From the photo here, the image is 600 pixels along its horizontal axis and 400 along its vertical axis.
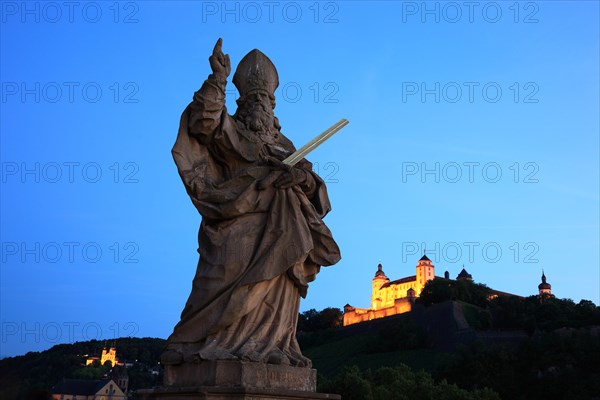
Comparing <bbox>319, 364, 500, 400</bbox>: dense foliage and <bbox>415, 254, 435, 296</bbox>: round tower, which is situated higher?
<bbox>415, 254, 435, 296</bbox>: round tower

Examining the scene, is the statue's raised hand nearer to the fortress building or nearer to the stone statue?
the stone statue

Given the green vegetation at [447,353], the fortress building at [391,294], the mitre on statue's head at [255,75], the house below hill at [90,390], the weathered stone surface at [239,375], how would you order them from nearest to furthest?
1. the weathered stone surface at [239,375]
2. the mitre on statue's head at [255,75]
3. the green vegetation at [447,353]
4. the house below hill at [90,390]
5. the fortress building at [391,294]

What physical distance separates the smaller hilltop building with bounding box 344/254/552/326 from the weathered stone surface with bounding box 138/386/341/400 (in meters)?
104

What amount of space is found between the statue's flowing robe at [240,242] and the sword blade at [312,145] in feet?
0.67

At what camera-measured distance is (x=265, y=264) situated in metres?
6.79

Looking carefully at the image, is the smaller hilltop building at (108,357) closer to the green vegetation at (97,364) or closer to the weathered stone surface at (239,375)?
the green vegetation at (97,364)

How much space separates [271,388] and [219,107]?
267 centimetres

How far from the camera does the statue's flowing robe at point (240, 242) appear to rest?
21.9ft

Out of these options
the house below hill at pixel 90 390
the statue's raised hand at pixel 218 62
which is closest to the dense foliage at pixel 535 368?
the house below hill at pixel 90 390

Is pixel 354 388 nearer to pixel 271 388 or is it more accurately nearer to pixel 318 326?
pixel 271 388

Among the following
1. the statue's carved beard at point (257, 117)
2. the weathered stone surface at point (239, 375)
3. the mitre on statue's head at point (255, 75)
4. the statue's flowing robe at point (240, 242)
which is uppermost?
the mitre on statue's head at point (255, 75)

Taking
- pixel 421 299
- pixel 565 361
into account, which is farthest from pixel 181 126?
pixel 421 299

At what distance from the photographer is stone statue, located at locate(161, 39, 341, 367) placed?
6660 millimetres

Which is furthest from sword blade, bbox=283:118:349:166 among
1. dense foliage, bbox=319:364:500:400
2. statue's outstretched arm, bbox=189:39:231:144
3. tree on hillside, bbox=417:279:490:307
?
tree on hillside, bbox=417:279:490:307
